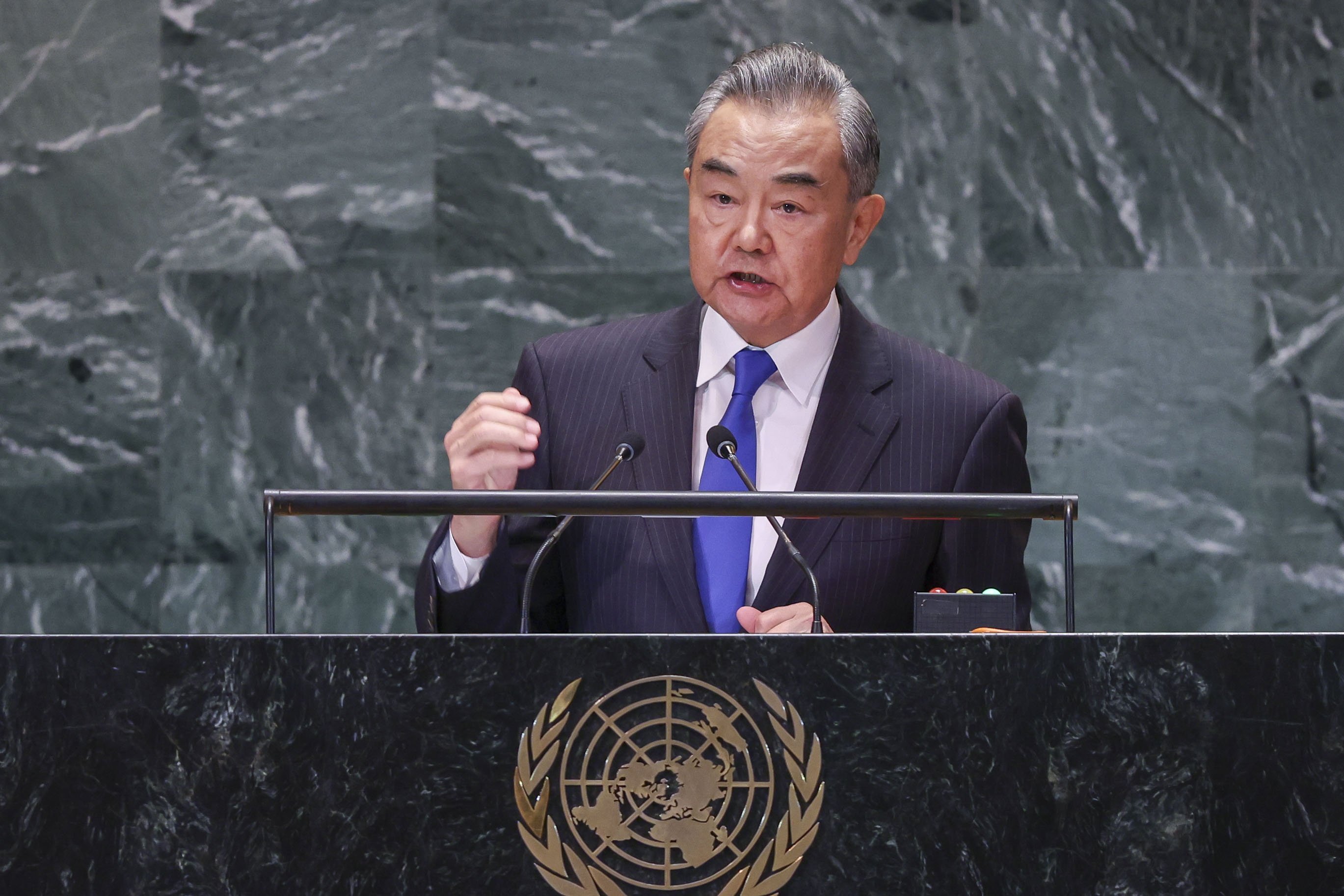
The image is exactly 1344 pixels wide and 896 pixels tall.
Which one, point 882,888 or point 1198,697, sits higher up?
point 1198,697

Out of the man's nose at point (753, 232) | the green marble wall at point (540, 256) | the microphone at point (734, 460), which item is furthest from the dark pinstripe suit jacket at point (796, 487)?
the green marble wall at point (540, 256)

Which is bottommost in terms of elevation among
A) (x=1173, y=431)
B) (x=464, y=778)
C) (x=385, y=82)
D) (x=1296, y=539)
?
(x=464, y=778)

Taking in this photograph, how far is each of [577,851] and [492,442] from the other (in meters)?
0.59

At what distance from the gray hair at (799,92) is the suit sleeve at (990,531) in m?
0.45

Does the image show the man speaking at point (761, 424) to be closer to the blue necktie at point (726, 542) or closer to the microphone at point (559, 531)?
the blue necktie at point (726, 542)

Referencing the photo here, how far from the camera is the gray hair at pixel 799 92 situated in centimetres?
227

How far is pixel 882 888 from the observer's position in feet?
4.62

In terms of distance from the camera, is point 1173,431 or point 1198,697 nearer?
point 1198,697

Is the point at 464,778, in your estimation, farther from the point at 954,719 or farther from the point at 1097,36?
the point at 1097,36

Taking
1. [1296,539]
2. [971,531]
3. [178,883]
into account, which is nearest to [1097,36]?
[1296,539]

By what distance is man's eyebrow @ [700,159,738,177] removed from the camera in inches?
88.3

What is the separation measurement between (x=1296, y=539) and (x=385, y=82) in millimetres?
2883

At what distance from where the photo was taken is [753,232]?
2.22 metres

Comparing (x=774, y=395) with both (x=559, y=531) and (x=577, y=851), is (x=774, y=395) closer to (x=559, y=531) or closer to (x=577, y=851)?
(x=559, y=531)
